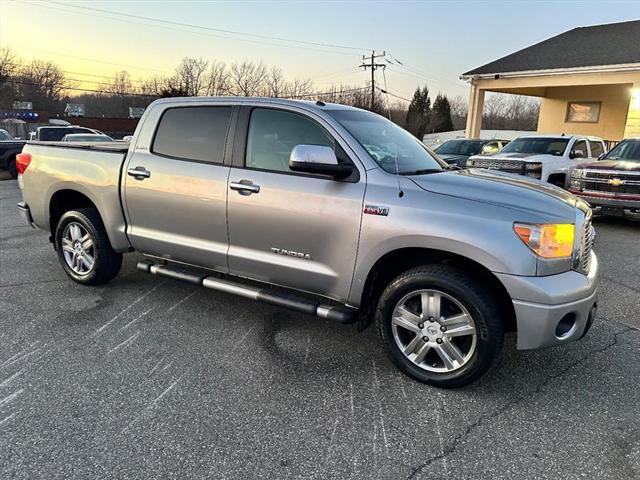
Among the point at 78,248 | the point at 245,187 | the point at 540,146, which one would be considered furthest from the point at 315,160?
the point at 540,146

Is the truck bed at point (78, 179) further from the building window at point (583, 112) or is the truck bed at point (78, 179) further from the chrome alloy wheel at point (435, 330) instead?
the building window at point (583, 112)

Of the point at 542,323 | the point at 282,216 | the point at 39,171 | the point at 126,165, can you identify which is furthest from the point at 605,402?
the point at 39,171

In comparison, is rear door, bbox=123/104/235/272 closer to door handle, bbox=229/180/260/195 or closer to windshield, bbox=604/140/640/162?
door handle, bbox=229/180/260/195

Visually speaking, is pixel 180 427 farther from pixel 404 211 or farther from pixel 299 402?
pixel 404 211

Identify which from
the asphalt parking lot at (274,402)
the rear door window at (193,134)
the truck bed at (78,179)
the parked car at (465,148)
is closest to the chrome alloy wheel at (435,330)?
the asphalt parking lot at (274,402)

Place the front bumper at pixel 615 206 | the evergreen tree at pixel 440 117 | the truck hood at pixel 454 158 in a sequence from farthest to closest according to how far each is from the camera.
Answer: the evergreen tree at pixel 440 117 < the truck hood at pixel 454 158 < the front bumper at pixel 615 206

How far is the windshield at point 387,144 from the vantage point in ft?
11.9

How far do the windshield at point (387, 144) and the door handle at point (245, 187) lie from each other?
32.9 inches

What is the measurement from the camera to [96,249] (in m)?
4.89

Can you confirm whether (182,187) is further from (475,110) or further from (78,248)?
(475,110)

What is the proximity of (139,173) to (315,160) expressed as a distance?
1.98m

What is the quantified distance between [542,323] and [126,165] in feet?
12.5

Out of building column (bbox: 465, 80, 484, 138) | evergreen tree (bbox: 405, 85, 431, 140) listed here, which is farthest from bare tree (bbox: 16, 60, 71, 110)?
building column (bbox: 465, 80, 484, 138)

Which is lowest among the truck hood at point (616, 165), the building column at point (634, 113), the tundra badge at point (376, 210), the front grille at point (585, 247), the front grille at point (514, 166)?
the front grille at point (585, 247)
